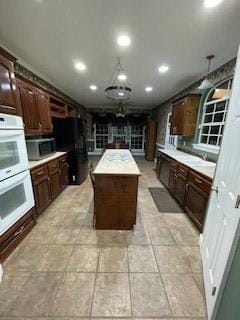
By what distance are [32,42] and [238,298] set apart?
346 cm

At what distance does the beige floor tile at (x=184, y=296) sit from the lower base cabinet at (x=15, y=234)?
5.77 ft

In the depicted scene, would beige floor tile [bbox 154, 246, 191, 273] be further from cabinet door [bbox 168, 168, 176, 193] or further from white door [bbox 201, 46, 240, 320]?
cabinet door [bbox 168, 168, 176, 193]

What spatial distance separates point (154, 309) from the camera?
1.29 meters

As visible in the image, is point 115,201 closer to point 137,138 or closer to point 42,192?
point 42,192

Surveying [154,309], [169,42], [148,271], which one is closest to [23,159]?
[148,271]

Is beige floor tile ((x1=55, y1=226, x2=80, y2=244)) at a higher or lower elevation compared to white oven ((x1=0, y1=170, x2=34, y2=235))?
lower

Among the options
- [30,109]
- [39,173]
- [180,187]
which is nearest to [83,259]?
[39,173]

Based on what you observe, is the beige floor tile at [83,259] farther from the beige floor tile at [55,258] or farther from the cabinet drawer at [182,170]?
the cabinet drawer at [182,170]

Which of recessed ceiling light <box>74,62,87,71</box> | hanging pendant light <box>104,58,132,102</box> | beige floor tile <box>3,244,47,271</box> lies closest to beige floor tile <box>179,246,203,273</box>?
beige floor tile <box>3,244,47,271</box>

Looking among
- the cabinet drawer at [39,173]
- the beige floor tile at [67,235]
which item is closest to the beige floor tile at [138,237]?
the beige floor tile at [67,235]

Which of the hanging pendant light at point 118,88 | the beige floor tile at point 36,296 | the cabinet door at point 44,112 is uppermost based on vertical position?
the hanging pendant light at point 118,88

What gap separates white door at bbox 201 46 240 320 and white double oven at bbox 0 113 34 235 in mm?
2078

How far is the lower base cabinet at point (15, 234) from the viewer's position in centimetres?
171

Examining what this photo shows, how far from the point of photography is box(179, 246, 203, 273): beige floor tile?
1.69 meters
